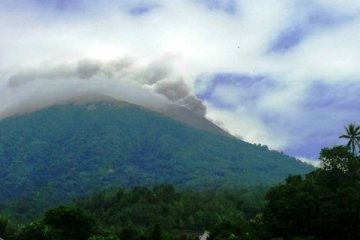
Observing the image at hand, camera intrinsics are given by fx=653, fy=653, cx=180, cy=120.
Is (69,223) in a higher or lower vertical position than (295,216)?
lower

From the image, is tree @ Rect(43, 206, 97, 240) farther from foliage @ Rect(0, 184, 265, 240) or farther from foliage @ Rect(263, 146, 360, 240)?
foliage @ Rect(0, 184, 265, 240)

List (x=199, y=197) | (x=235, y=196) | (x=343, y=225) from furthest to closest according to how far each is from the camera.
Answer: (x=235, y=196), (x=199, y=197), (x=343, y=225)

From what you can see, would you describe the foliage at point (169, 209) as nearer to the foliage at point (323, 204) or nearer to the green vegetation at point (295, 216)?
the green vegetation at point (295, 216)

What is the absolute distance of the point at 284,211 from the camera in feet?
188

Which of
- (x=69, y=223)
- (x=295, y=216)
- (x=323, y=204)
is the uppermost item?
(x=323, y=204)

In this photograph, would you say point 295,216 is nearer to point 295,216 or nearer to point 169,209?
point 295,216

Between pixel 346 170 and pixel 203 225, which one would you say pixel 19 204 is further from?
pixel 346 170

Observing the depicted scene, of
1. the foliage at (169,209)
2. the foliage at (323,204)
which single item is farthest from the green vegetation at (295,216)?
the foliage at (169,209)

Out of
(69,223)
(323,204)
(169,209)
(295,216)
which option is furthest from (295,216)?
(169,209)

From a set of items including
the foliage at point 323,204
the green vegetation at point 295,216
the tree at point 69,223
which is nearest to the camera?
the foliage at point 323,204

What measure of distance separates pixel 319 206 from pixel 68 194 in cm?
14250

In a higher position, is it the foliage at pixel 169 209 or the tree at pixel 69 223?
the foliage at pixel 169 209

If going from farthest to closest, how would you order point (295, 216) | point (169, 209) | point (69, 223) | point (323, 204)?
point (169, 209)
point (69, 223)
point (295, 216)
point (323, 204)

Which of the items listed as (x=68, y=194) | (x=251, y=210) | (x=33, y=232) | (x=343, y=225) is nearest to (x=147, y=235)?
(x=33, y=232)
